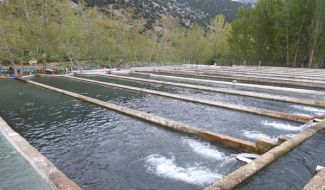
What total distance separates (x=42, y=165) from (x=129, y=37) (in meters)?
37.4

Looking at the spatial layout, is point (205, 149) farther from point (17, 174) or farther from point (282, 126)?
point (17, 174)

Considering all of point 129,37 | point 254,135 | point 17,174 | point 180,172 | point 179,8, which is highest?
point 179,8

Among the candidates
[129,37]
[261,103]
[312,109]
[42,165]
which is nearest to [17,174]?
[42,165]

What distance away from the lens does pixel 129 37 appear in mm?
42469

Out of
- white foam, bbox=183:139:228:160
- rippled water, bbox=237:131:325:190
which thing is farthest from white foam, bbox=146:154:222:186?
rippled water, bbox=237:131:325:190

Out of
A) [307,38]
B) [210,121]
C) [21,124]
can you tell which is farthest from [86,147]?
[307,38]

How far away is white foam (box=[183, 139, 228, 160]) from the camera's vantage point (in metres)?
7.55

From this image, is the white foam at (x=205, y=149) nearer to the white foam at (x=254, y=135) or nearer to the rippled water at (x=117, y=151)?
the rippled water at (x=117, y=151)

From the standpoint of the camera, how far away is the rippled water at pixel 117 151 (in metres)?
6.34

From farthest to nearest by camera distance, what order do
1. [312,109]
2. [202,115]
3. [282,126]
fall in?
1. [312,109]
2. [202,115]
3. [282,126]

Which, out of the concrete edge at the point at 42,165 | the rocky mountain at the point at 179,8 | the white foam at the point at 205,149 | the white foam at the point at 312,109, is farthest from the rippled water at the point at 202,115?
the rocky mountain at the point at 179,8

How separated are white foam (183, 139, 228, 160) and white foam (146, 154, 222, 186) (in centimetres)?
85

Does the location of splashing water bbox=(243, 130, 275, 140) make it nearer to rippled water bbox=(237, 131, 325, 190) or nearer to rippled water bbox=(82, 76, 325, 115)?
rippled water bbox=(237, 131, 325, 190)

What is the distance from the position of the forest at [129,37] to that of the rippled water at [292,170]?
89.8ft
